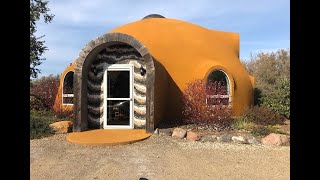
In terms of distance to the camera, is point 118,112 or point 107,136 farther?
point 118,112

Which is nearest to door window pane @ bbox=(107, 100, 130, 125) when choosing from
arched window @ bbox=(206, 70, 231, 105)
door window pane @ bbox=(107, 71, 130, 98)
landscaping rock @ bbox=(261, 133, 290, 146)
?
door window pane @ bbox=(107, 71, 130, 98)

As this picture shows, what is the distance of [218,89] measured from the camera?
444 inches

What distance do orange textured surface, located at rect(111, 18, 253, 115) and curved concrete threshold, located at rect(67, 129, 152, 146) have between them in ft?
9.88

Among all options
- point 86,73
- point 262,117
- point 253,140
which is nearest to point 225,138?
point 253,140

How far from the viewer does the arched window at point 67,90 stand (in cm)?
1374

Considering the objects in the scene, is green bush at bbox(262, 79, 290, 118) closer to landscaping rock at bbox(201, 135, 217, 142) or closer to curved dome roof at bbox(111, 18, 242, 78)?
curved dome roof at bbox(111, 18, 242, 78)

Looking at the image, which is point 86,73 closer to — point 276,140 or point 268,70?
point 276,140

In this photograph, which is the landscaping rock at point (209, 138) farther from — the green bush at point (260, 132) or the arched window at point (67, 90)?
the arched window at point (67, 90)

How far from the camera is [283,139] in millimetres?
8391

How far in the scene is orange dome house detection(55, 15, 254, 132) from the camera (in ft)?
31.2

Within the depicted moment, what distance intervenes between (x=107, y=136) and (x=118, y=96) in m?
2.07
